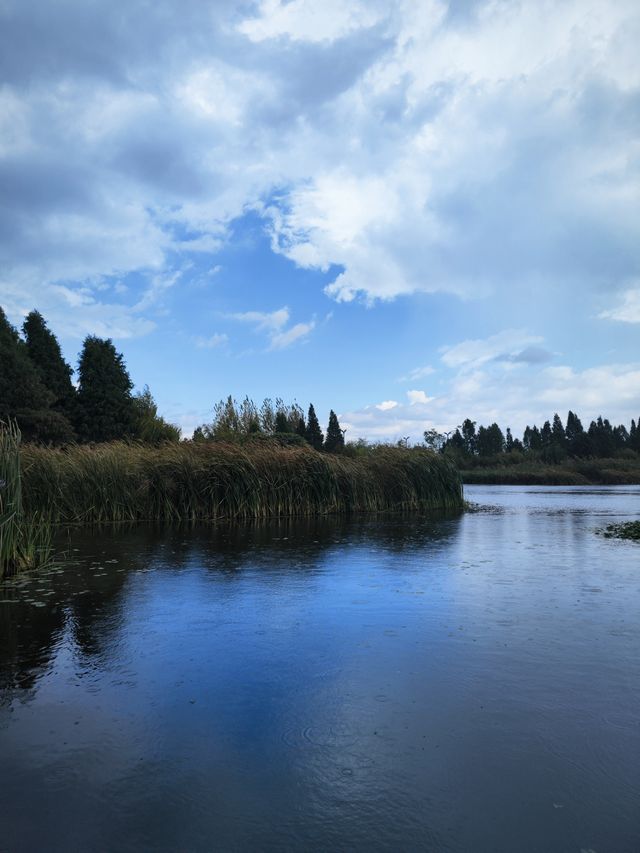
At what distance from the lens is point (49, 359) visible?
116 feet

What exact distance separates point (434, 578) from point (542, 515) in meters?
11.9

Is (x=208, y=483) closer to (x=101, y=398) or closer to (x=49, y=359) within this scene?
(x=101, y=398)

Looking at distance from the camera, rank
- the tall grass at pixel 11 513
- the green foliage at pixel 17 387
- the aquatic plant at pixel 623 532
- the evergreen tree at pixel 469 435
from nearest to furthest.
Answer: the tall grass at pixel 11 513, the aquatic plant at pixel 623 532, the green foliage at pixel 17 387, the evergreen tree at pixel 469 435

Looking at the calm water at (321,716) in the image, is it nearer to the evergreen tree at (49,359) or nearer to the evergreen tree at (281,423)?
the evergreen tree at (49,359)

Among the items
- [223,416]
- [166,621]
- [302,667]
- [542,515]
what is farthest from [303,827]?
[223,416]

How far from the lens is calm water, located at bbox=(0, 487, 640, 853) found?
2.30 metres

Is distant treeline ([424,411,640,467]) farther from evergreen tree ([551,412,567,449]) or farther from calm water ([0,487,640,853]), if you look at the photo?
calm water ([0,487,640,853])

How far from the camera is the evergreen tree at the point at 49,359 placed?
1374 inches

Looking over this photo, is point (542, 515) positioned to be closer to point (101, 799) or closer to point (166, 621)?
point (166, 621)

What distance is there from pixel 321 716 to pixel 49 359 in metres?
36.2

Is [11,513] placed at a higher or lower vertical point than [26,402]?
lower

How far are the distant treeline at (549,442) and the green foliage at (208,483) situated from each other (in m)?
38.5

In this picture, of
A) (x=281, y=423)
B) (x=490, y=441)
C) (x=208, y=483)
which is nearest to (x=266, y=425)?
(x=281, y=423)

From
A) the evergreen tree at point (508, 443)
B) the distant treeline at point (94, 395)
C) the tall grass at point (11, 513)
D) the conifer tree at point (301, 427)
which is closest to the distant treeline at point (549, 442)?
the evergreen tree at point (508, 443)
